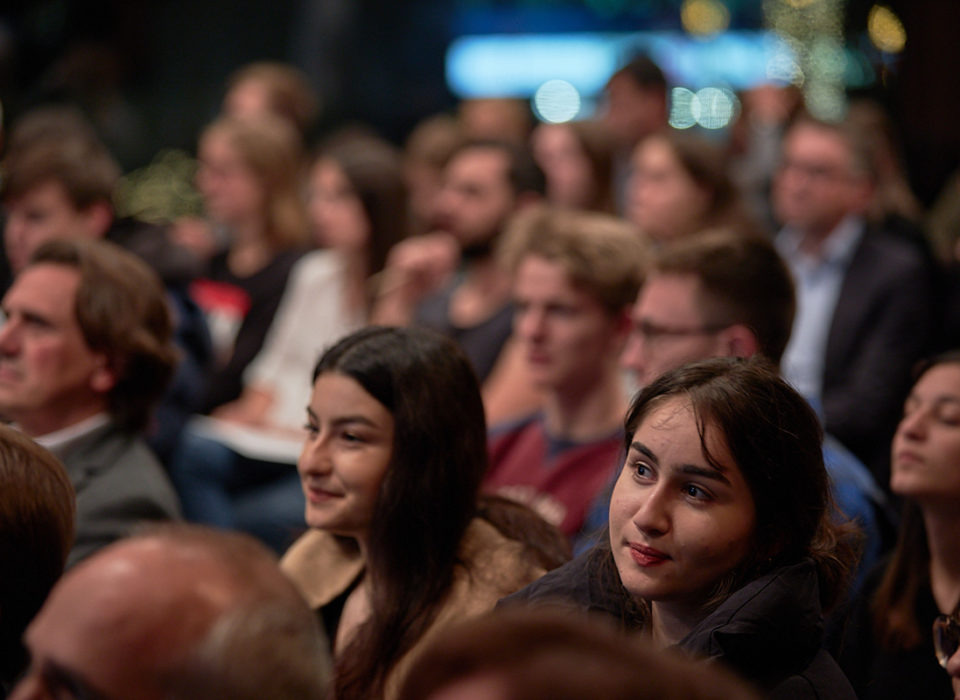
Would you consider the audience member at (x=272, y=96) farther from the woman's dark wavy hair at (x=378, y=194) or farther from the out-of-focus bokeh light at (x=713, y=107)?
the out-of-focus bokeh light at (x=713, y=107)

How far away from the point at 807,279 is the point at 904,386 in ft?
2.72

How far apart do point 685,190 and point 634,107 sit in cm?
166

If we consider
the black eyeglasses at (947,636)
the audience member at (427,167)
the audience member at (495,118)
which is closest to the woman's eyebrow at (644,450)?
the black eyeglasses at (947,636)

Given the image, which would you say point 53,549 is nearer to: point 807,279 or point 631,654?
point 631,654

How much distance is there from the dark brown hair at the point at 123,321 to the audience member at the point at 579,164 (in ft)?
8.14

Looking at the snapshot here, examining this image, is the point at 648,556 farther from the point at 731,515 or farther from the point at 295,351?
the point at 295,351

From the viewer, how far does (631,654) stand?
3.30ft

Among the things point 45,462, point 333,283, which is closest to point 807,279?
point 333,283

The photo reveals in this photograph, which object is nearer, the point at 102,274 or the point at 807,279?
the point at 102,274

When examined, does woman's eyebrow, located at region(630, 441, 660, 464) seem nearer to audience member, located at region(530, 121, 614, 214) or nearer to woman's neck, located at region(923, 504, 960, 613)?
woman's neck, located at region(923, 504, 960, 613)

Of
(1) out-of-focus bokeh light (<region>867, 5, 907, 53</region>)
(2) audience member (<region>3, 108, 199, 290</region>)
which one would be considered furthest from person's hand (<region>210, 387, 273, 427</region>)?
(1) out-of-focus bokeh light (<region>867, 5, 907, 53</region>)

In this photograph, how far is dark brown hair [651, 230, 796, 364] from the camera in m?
2.87

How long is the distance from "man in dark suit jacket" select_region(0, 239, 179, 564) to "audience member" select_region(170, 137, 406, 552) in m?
0.84

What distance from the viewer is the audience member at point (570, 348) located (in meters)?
3.16
